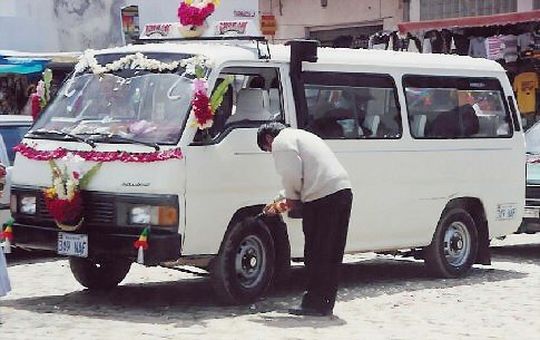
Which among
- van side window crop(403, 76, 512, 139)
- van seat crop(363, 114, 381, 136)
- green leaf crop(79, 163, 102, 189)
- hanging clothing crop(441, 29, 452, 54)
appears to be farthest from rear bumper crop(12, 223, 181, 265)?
hanging clothing crop(441, 29, 452, 54)

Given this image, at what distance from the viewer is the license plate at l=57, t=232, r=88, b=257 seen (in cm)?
869

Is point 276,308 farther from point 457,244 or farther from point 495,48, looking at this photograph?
point 495,48

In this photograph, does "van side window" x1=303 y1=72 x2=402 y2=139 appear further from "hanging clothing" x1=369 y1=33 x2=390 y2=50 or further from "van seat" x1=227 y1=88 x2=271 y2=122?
"hanging clothing" x1=369 y1=33 x2=390 y2=50

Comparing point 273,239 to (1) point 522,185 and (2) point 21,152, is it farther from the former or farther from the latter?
(1) point 522,185

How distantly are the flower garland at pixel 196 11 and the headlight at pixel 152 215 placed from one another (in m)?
2.00

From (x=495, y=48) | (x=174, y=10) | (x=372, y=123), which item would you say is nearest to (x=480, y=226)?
(x=372, y=123)

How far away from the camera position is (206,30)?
9.78m

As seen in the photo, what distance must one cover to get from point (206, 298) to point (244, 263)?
0.77 meters

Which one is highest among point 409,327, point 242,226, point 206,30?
point 206,30

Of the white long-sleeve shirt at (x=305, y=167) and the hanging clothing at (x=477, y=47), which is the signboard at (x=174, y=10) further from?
the white long-sleeve shirt at (x=305, y=167)

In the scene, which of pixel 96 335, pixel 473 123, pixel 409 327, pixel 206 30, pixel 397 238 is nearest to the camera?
pixel 96 335

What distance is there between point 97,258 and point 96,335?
3.55ft

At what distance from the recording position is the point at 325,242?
8.87 m

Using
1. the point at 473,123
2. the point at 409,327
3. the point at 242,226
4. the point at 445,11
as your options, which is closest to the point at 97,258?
the point at 242,226
